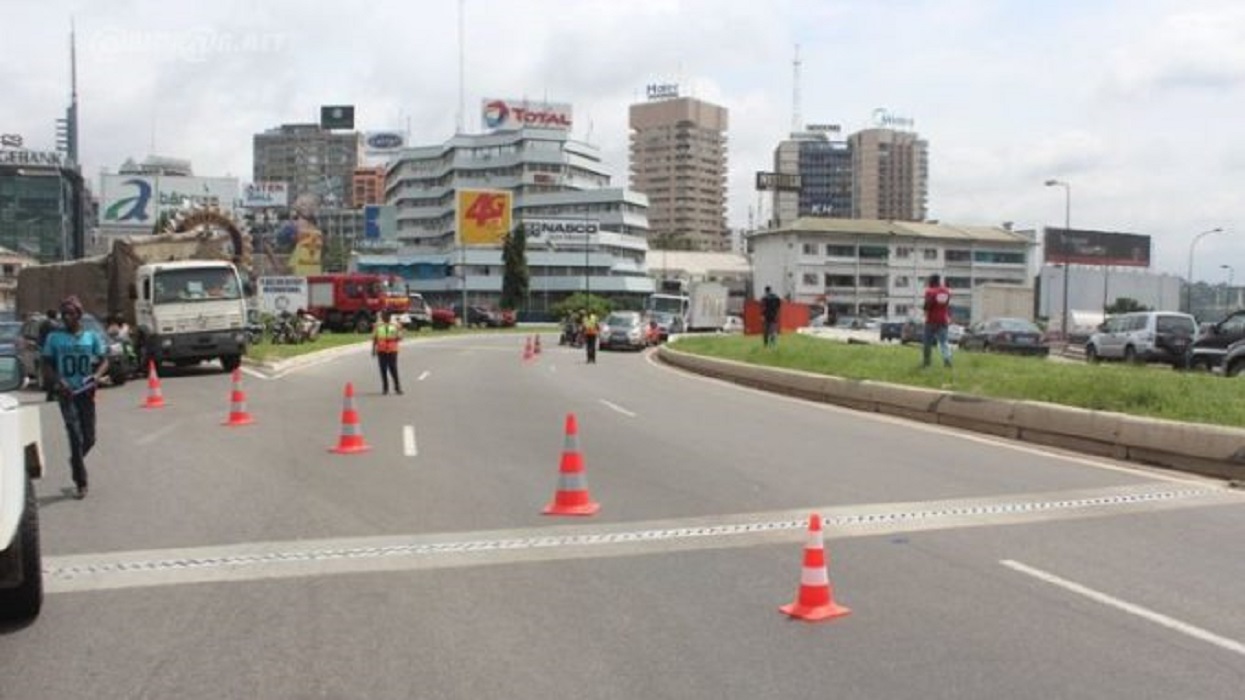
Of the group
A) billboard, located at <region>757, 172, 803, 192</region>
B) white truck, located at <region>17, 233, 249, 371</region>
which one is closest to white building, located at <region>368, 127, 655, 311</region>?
billboard, located at <region>757, 172, 803, 192</region>

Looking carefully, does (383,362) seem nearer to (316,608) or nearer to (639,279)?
(316,608)

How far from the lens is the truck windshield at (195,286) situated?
1109 inches

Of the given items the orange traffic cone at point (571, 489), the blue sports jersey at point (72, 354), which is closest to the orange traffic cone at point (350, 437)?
the blue sports jersey at point (72, 354)

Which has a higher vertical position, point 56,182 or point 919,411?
point 56,182

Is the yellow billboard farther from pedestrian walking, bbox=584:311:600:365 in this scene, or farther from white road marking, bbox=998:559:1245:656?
white road marking, bbox=998:559:1245:656

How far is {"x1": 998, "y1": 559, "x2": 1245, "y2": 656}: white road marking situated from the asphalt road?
25 mm

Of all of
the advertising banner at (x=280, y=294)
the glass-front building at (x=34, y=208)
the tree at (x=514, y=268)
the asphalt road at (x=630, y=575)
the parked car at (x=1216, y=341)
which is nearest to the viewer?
the asphalt road at (x=630, y=575)

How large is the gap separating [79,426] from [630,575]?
6.09 metres

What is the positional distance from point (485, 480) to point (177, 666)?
5.76 metres

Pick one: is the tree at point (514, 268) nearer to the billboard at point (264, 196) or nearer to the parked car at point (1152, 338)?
the billboard at point (264, 196)

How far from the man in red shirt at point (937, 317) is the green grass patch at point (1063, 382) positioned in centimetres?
33

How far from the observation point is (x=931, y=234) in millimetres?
140750

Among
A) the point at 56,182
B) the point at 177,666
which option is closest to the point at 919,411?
the point at 177,666

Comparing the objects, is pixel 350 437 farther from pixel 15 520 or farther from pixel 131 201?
pixel 131 201
